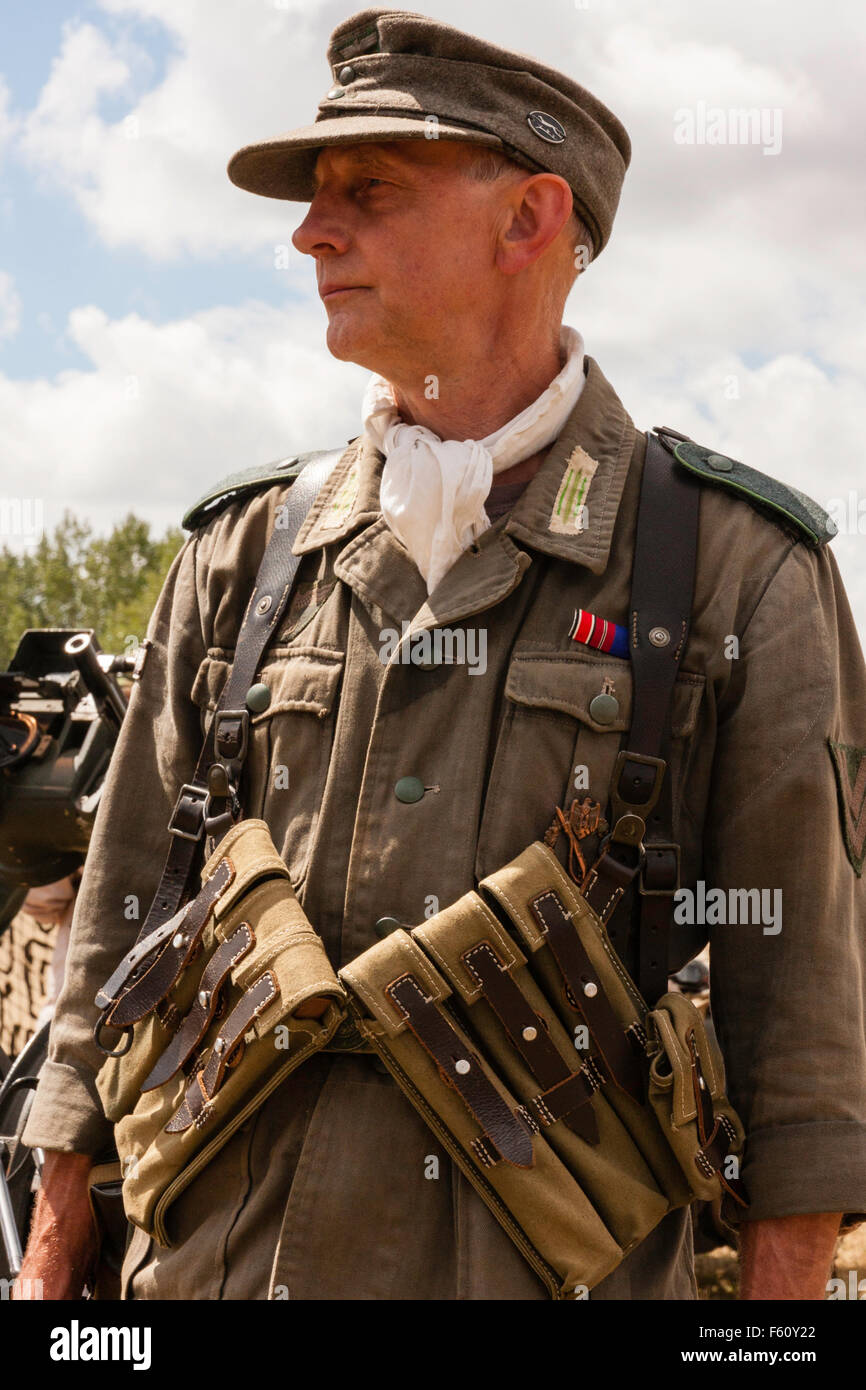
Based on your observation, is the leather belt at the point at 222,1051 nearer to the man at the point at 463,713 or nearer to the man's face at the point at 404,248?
the man at the point at 463,713

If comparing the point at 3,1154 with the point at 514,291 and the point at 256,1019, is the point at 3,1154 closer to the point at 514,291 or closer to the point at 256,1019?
the point at 256,1019

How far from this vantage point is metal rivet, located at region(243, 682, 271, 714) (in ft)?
7.91

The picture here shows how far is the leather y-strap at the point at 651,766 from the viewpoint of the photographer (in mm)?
2166

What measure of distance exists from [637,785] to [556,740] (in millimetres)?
144

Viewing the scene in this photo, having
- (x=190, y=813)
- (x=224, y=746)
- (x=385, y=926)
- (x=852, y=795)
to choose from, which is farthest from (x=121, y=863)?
(x=852, y=795)

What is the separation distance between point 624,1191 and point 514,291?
4.74 feet

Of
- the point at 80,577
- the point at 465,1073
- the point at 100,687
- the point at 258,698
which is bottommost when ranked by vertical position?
the point at 465,1073

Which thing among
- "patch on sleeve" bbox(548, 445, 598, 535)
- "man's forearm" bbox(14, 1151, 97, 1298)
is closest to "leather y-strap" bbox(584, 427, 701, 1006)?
"patch on sleeve" bbox(548, 445, 598, 535)

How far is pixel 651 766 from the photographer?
217cm

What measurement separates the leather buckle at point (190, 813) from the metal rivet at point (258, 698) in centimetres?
17

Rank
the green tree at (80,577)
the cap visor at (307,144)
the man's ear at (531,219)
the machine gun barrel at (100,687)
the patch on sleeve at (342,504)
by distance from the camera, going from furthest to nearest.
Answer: the green tree at (80,577), the machine gun barrel at (100,687), the patch on sleeve at (342,504), the man's ear at (531,219), the cap visor at (307,144)

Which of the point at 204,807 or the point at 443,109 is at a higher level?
the point at 443,109

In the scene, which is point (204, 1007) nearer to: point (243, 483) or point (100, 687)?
point (243, 483)

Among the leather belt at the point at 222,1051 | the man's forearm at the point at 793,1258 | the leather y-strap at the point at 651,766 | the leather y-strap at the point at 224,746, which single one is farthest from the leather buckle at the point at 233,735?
the man's forearm at the point at 793,1258
